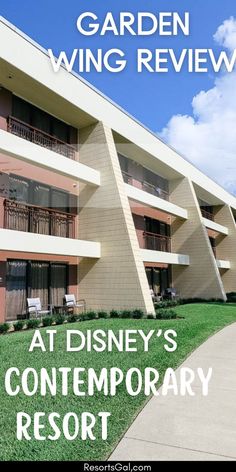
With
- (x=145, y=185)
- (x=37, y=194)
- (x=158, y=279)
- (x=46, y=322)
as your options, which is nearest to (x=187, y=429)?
(x=46, y=322)

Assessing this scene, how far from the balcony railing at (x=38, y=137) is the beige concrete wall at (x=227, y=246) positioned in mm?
20213

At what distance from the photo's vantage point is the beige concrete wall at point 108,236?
16.5 metres

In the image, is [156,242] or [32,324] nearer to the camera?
[32,324]

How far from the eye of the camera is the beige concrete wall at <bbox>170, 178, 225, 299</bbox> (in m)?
25.5

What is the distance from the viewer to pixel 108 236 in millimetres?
17406

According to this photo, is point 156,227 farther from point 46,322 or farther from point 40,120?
point 46,322

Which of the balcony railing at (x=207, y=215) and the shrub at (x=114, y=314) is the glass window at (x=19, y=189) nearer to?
the shrub at (x=114, y=314)

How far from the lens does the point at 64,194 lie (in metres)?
18.1

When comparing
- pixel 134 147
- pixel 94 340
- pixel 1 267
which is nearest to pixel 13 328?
pixel 1 267

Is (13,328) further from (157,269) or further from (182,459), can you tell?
(157,269)

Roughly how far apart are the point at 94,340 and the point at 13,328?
4.48 meters

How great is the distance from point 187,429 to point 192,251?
2229 centimetres

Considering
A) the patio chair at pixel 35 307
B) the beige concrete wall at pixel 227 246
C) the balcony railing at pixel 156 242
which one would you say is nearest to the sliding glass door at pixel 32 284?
the patio chair at pixel 35 307

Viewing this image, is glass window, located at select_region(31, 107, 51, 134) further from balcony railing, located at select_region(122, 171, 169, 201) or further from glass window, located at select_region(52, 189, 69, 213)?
balcony railing, located at select_region(122, 171, 169, 201)
